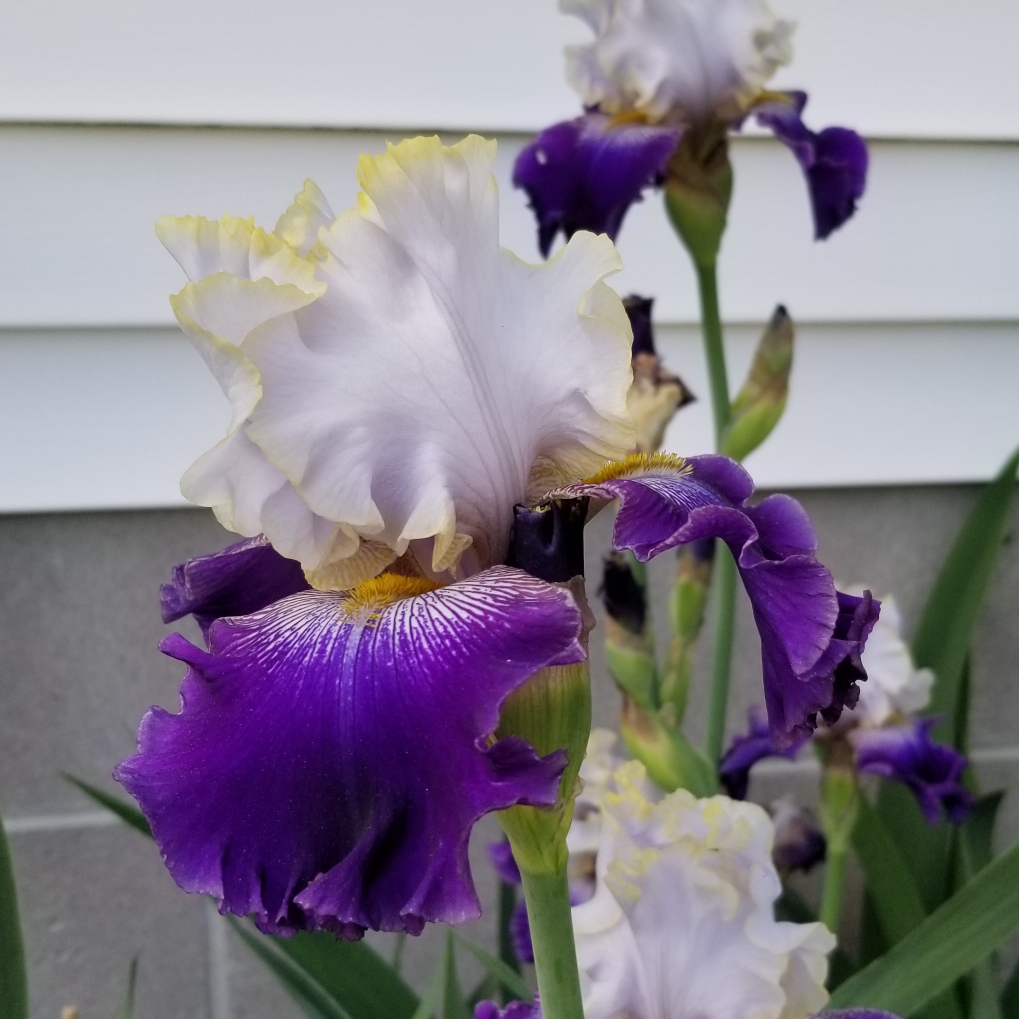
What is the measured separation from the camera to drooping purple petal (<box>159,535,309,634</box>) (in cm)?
38

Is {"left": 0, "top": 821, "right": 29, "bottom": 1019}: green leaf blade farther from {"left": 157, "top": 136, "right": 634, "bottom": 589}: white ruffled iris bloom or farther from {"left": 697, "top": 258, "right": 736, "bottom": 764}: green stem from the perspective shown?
{"left": 697, "top": 258, "right": 736, "bottom": 764}: green stem

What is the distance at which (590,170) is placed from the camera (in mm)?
708

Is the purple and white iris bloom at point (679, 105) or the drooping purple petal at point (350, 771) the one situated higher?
the purple and white iris bloom at point (679, 105)

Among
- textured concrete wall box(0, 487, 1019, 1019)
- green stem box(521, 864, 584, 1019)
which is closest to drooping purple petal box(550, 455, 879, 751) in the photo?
green stem box(521, 864, 584, 1019)

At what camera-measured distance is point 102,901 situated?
3.57ft

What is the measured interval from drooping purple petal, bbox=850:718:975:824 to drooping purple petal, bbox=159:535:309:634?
2.04 feet

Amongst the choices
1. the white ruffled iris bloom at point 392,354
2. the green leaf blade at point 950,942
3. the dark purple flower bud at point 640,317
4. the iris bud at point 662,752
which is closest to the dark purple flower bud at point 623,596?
the iris bud at point 662,752

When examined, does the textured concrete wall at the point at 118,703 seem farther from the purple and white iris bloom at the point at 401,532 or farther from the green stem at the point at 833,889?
the purple and white iris bloom at the point at 401,532

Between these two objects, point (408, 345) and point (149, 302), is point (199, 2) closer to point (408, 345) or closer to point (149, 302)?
point (149, 302)

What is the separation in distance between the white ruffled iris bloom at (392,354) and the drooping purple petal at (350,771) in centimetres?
6

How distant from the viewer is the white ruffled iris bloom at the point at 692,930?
46cm

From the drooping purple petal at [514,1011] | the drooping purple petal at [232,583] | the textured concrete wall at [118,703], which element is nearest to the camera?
the drooping purple petal at [232,583]

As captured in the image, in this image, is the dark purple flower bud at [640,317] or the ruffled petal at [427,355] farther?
the dark purple flower bud at [640,317]

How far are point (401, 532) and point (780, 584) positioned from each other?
136mm
